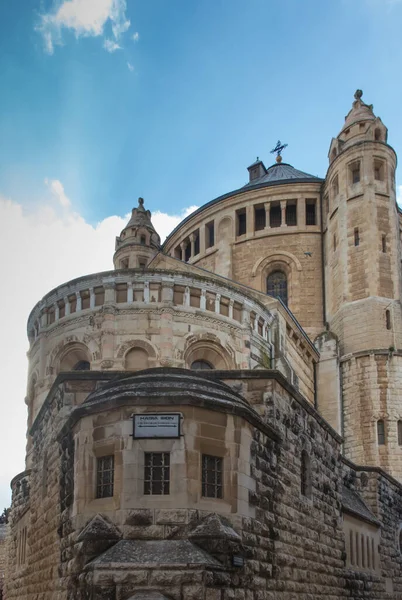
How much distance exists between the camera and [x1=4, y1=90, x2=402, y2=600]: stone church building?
38.5 ft

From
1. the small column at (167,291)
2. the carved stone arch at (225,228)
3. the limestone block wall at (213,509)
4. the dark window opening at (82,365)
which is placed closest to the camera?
the limestone block wall at (213,509)

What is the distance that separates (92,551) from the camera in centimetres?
1141

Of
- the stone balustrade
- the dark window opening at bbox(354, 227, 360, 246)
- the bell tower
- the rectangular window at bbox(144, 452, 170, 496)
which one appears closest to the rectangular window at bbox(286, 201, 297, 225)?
the bell tower

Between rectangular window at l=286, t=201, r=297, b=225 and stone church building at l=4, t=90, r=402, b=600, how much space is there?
0.25 metres

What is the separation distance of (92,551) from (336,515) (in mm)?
8886

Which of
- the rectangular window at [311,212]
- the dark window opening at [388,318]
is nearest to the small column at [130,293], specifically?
the dark window opening at [388,318]

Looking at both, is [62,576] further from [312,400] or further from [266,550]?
[312,400]

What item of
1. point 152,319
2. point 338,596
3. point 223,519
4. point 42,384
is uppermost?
point 152,319

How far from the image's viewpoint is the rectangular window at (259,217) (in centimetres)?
4441

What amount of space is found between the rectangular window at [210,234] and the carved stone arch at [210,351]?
19.6m

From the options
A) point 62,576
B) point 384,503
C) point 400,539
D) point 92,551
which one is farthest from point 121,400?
point 400,539

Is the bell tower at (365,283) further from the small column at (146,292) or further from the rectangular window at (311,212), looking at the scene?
the small column at (146,292)

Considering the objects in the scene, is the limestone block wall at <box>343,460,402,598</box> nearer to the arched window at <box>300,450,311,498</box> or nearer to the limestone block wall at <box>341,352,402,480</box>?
the arched window at <box>300,450,311,498</box>

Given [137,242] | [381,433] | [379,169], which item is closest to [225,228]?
[137,242]
